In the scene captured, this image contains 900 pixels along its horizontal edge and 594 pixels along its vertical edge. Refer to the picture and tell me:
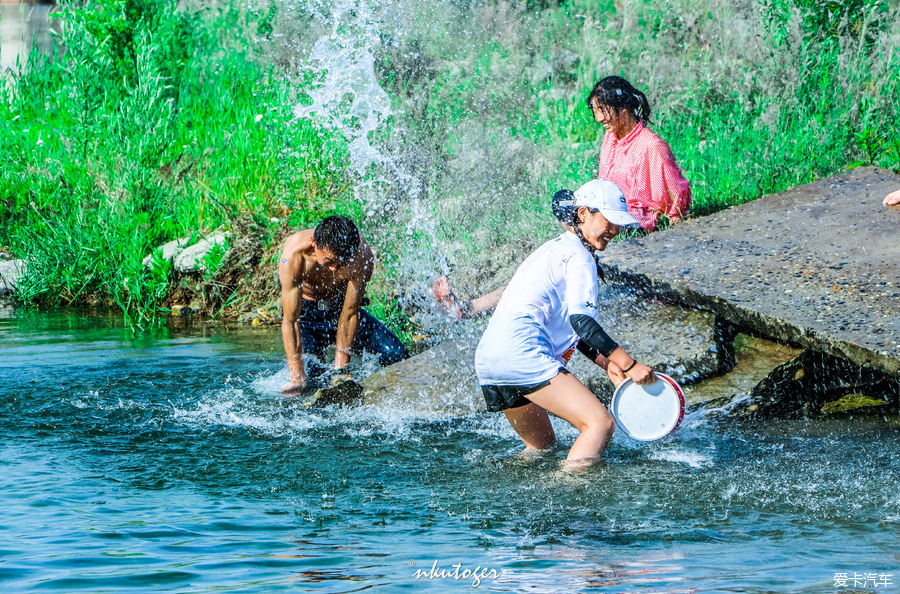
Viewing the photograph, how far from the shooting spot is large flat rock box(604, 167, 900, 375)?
5086 mm

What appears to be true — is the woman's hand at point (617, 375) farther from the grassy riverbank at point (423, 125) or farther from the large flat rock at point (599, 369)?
the grassy riverbank at point (423, 125)

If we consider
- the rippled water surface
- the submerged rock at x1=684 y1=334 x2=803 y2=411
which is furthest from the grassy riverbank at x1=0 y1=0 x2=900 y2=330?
the rippled water surface

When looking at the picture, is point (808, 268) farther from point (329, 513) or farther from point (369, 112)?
point (369, 112)

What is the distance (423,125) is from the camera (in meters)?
9.98

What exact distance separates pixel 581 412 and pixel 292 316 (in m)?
2.69

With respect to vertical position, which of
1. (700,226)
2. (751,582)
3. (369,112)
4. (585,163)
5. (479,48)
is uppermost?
(479,48)

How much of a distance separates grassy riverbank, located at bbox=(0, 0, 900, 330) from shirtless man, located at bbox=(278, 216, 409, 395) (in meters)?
1.20

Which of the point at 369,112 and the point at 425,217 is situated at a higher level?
the point at 369,112

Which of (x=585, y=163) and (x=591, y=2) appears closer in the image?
(x=585, y=163)

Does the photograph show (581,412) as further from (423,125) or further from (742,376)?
(423,125)

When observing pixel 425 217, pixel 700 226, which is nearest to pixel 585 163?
pixel 425 217

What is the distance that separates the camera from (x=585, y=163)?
8781 mm

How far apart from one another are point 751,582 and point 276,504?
6.57 ft

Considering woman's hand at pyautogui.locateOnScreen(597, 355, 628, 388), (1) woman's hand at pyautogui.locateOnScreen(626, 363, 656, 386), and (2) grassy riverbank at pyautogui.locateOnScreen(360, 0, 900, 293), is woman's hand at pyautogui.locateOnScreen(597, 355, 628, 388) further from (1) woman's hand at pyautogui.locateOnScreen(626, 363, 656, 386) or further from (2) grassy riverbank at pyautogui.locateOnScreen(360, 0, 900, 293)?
(2) grassy riverbank at pyautogui.locateOnScreen(360, 0, 900, 293)
